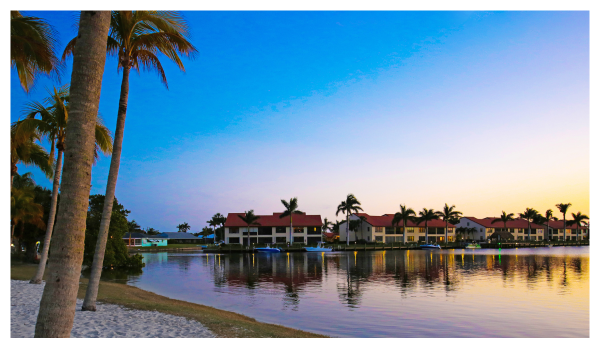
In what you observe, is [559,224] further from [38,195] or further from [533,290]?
[38,195]

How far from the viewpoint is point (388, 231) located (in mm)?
122812

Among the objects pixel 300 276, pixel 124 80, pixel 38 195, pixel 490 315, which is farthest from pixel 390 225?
pixel 124 80

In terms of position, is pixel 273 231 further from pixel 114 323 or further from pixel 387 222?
pixel 114 323

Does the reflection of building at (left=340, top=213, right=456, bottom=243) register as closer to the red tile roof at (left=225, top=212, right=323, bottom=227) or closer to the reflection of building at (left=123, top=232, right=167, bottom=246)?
the red tile roof at (left=225, top=212, right=323, bottom=227)

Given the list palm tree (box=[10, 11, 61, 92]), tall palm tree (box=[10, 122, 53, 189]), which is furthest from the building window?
palm tree (box=[10, 11, 61, 92])

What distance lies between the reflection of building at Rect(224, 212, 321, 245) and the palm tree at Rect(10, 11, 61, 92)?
95787 mm

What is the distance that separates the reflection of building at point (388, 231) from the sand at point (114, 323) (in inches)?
4256

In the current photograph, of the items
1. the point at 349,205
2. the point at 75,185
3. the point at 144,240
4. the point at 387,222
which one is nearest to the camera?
the point at 75,185

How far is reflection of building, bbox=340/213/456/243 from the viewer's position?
12088 cm

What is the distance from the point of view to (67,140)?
6105 mm

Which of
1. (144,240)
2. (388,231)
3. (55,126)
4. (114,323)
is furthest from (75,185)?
(144,240)

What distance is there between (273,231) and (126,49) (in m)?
97.4

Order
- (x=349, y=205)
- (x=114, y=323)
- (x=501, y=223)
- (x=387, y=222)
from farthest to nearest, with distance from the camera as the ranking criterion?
1. (x=501, y=223)
2. (x=387, y=222)
3. (x=349, y=205)
4. (x=114, y=323)

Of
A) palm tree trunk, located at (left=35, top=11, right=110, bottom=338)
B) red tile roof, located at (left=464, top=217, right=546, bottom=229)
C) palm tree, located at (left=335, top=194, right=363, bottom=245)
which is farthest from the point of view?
red tile roof, located at (left=464, top=217, right=546, bottom=229)
